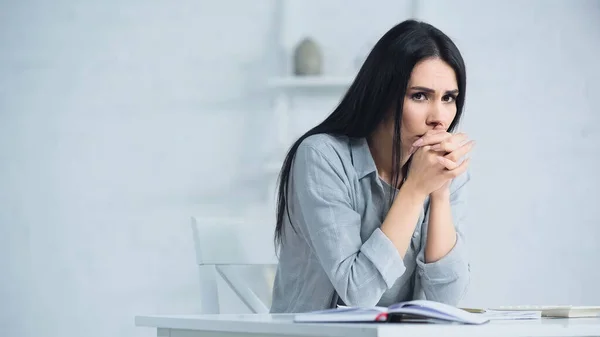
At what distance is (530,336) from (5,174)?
7.64ft

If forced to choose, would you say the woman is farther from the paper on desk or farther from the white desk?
the white desk

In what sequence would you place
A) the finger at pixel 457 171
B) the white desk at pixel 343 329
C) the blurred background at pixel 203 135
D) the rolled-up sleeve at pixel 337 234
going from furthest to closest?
the blurred background at pixel 203 135 → the finger at pixel 457 171 → the rolled-up sleeve at pixel 337 234 → the white desk at pixel 343 329

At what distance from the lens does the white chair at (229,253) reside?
1.79 meters

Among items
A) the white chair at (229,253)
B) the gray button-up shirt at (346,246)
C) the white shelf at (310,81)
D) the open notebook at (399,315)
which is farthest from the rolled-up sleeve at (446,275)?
the white shelf at (310,81)

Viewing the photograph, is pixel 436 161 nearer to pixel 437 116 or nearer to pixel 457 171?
pixel 457 171

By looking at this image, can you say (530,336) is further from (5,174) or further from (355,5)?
(5,174)

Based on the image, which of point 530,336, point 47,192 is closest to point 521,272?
point 47,192

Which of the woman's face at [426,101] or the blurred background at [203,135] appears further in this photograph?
the blurred background at [203,135]

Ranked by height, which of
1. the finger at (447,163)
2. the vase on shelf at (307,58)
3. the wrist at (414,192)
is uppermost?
the vase on shelf at (307,58)

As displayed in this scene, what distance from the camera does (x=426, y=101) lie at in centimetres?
169

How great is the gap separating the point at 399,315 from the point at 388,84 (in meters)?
0.80

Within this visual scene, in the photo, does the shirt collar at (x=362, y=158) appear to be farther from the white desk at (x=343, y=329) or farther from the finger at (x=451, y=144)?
the white desk at (x=343, y=329)

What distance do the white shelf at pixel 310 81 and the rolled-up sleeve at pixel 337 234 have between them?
43.2 inches

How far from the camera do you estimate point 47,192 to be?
9.43 feet
